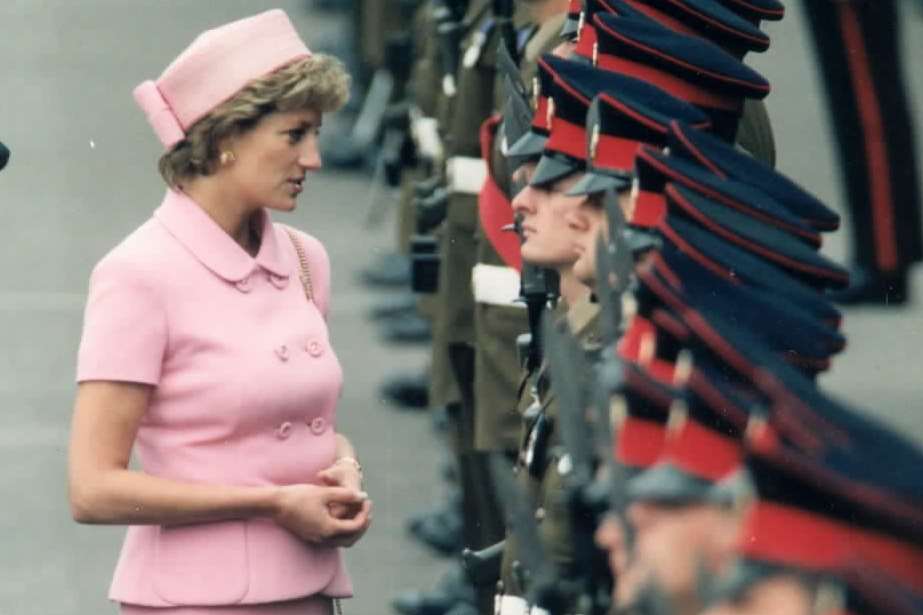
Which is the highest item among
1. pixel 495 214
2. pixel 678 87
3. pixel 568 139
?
pixel 678 87

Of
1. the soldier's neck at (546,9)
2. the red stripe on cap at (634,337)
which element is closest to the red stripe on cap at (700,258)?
the red stripe on cap at (634,337)

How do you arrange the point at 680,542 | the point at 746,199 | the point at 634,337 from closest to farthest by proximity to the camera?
the point at 680,542, the point at 634,337, the point at 746,199

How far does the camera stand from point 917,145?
25.9 feet

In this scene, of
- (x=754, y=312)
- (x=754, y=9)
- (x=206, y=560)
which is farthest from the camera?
(x=754, y=9)

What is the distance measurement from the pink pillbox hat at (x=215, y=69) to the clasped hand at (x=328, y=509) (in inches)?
23.9

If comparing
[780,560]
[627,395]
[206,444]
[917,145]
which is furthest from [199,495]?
[917,145]

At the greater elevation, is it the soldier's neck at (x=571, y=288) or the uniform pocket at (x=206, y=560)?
the soldier's neck at (x=571, y=288)

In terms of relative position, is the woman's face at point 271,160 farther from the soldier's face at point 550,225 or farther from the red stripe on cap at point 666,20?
the red stripe on cap at point 666,20

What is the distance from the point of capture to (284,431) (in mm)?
4516

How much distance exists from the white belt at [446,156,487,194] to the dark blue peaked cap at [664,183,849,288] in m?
3.93

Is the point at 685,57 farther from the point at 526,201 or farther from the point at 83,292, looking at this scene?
the point at 83,292

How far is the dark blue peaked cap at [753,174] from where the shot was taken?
12.4ft

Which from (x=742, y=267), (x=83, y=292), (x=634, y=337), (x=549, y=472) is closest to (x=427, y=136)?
(x=83, y=292)

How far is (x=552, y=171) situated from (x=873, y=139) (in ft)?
11.6
